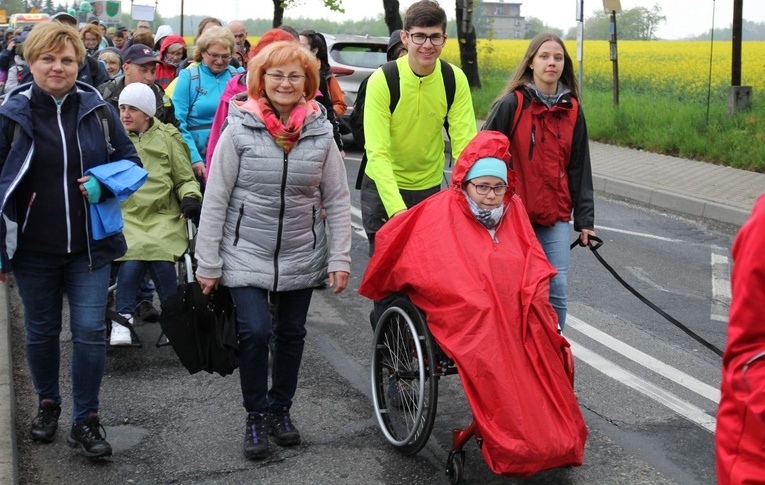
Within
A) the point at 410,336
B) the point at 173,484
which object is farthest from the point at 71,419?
the point at 410,336

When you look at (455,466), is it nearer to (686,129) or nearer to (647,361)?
(647,361)

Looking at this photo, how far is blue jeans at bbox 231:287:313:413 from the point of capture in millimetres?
4621

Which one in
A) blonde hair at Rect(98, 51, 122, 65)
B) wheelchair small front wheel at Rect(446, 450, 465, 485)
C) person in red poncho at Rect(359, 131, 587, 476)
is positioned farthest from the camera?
blonde hair at Rect(98, 51, 122, 65)

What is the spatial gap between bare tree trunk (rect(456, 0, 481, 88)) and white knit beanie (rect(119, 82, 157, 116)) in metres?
17.6

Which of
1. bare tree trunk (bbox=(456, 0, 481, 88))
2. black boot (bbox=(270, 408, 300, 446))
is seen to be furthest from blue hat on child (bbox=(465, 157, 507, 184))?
bare tree trunk (bbox=(456, 0, 481, 88))

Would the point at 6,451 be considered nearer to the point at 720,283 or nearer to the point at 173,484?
the point at 173,484

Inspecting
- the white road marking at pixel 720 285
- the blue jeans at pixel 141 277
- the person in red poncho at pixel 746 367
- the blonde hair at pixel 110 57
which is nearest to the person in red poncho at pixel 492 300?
the person in red poncho at pixel 746 367

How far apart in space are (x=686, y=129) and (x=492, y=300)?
12.9 m

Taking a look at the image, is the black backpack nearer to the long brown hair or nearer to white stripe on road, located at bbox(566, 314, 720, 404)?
the long brown hair

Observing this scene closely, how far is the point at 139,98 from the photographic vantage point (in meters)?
6.19

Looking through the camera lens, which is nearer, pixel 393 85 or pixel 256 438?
pixel 256 438

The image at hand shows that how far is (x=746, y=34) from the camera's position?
8525 cm

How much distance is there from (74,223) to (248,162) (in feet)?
2.60

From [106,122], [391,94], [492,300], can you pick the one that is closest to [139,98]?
[106,122]
